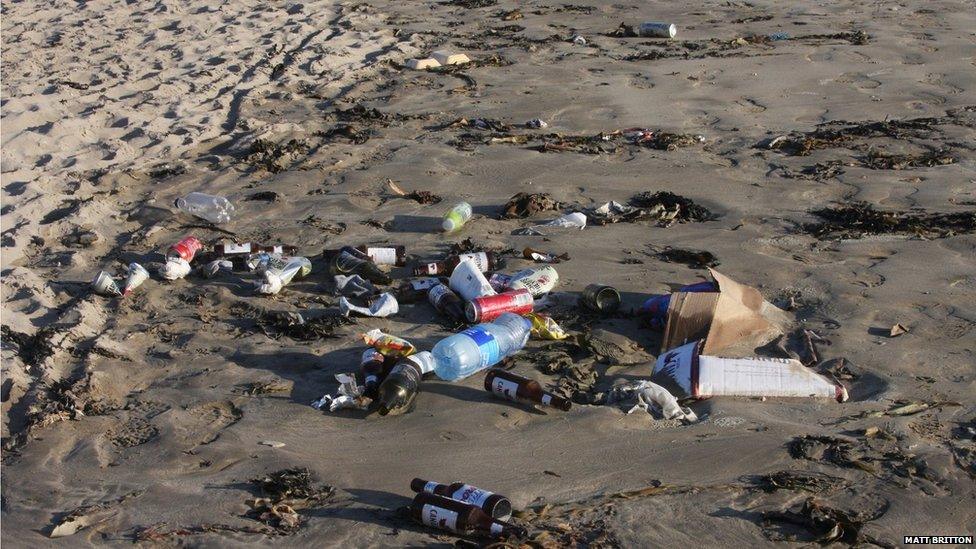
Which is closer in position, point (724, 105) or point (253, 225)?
point (253, 225)

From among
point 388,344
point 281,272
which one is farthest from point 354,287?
point 388,344

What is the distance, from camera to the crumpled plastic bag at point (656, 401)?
395cm

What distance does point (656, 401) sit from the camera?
13.2 feet

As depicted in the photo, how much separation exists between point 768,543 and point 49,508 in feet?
8.45

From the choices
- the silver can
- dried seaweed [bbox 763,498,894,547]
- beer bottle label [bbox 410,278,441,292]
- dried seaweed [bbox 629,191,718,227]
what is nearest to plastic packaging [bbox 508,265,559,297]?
beer bottle label [bbox 410,278,441,292]

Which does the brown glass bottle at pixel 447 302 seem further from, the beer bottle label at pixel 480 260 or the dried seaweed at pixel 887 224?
the dried seaweed at pixel 887 224

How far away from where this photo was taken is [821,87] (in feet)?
29.9

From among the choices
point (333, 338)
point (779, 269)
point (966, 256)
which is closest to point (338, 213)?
point (333, 338)

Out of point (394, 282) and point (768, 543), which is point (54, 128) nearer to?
point (394, 282)

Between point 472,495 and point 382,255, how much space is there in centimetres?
266

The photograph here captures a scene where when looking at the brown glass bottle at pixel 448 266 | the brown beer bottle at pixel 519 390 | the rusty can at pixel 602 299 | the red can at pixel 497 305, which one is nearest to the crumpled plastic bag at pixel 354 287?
the brown glass bottle at pixel 448 266

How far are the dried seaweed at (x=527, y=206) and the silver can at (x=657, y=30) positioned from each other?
5323mm

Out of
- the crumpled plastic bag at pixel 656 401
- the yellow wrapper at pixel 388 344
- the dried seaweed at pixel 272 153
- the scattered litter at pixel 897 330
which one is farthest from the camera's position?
the dried seaweed at pixel 272 153

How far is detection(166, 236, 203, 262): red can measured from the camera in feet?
18.7
